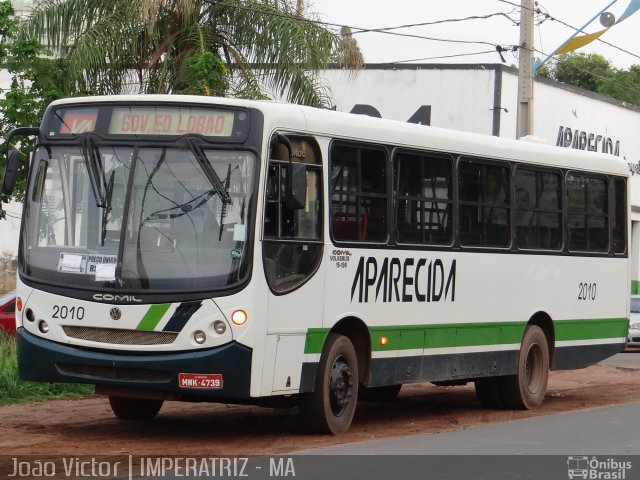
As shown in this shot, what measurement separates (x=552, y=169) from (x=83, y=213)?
7111mm

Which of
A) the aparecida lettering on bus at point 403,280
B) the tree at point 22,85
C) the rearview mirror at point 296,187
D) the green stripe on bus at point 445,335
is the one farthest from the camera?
the tree at point 22,85

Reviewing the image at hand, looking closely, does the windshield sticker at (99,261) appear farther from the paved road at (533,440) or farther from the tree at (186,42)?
the tree at (186,42)

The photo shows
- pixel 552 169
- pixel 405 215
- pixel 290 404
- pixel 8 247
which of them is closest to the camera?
pixel 290 404

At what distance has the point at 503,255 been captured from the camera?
15.5m

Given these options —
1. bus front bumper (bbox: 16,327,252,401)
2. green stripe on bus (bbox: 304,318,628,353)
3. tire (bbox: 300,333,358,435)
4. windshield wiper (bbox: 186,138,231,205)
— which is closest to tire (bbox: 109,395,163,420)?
bus front bumper (bbox: 16,327,252,401)

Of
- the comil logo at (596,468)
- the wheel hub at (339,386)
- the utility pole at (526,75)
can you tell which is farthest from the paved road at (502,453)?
the utility pole at (526,75)

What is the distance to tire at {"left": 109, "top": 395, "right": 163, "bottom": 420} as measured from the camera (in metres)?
13.3

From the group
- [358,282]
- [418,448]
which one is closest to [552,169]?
[358,282]

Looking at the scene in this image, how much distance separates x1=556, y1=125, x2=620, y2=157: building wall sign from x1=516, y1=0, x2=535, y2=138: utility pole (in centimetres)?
1458

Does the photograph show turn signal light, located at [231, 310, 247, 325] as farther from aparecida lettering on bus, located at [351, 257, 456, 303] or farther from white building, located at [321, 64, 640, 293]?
white building, located at [321, 64, 640, 293]

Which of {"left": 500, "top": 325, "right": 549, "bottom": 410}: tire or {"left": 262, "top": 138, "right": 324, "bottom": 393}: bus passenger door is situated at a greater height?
{"left": 262, "top": 138, "right": 324, "bottom": 393}: bus passenger door

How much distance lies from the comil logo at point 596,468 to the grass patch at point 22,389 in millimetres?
6675

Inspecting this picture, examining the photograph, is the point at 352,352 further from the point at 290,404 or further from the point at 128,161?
the point at 128,161

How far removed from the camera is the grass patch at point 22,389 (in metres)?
15.1
